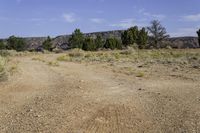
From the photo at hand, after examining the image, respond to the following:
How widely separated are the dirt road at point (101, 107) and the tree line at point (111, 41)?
183 feet

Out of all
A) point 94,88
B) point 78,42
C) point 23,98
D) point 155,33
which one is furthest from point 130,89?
point 155,33

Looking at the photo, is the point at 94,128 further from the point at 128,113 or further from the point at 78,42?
the point at 78,42

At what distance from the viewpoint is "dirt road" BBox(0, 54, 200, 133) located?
28.2 feet

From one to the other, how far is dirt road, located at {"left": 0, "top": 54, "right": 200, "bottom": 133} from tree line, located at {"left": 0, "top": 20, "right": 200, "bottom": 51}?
55.9m

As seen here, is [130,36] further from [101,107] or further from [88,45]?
[101,107]

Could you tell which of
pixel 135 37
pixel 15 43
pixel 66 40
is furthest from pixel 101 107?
pixel 66 40

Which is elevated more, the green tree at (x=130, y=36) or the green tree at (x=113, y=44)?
the green tree at (x=130, y=36)

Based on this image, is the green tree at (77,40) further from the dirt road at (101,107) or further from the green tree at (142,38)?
the dirt road at (101,107)

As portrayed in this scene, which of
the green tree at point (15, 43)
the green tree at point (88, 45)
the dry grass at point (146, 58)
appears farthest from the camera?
the green tree at point (15, 43)

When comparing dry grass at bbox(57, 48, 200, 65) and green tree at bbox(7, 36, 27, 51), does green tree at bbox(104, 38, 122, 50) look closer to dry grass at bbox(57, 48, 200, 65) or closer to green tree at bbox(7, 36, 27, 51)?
green tree at bbox(7, 36, 27, 51)

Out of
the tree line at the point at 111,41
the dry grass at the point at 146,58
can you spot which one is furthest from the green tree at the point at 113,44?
the dry grass at the point at 146,58

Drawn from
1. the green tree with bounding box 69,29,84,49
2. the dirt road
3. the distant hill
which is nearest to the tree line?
the green tree with bounding box 69,29,84,49

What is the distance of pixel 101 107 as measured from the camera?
416 inches

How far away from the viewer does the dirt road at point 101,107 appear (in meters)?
8.60
